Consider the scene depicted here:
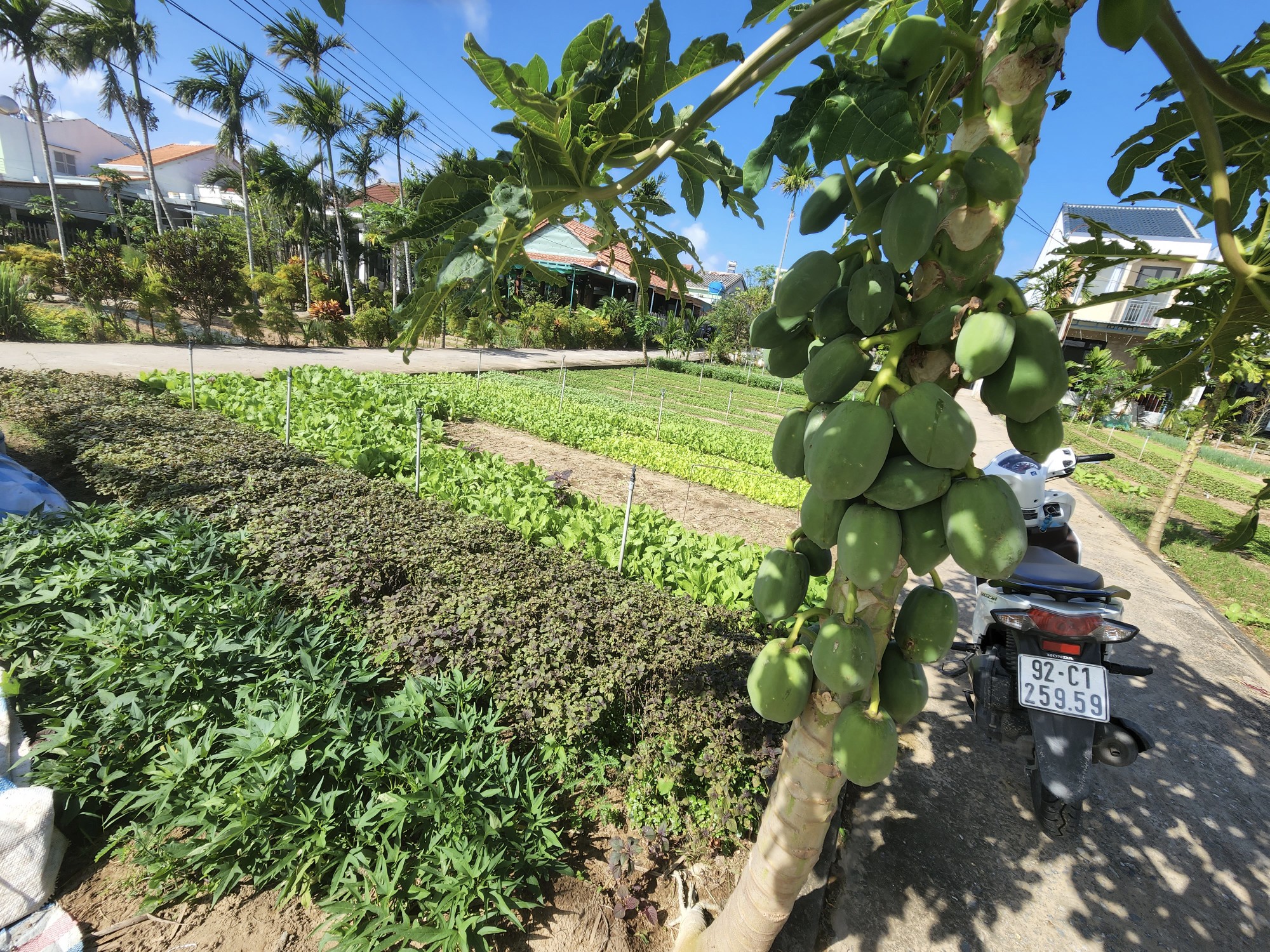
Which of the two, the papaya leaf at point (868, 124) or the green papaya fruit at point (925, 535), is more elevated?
the papaya leaf at point (868, 124)

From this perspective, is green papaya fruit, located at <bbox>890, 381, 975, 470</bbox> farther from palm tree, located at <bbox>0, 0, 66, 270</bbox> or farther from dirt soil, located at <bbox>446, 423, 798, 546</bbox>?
palm tree, located at <bbox>0, 0, 66, 270</bbox>

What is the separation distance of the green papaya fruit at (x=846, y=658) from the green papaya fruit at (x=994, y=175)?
739 mm

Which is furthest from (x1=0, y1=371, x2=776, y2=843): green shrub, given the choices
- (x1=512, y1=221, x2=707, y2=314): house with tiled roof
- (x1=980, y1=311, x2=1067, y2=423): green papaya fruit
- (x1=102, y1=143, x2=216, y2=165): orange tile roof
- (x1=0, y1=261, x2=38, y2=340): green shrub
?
(x1=102, y1=143, x2=216, y2=165): orange tile roof

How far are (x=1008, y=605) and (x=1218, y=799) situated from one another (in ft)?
6.11

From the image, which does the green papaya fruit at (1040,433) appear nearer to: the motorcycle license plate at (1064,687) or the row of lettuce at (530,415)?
the motorcycle license plate at (1064,687)

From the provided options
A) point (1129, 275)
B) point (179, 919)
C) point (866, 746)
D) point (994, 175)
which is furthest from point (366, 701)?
point (1129, 275)

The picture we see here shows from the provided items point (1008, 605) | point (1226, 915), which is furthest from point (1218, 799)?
point (1008, 605)

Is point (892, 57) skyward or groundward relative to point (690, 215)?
skyward

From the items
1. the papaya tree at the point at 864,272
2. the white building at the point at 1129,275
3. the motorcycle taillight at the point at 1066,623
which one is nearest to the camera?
the papaya tree at the point at 864,272

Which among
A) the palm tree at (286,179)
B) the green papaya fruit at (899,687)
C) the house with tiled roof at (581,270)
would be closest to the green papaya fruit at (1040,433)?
the green papaya fruit at (899,687)

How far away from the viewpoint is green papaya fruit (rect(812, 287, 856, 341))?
1088 millimetres

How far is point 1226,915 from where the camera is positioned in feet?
8.72

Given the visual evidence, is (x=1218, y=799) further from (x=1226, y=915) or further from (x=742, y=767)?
(x=742, y=767)

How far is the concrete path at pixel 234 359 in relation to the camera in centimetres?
1231
